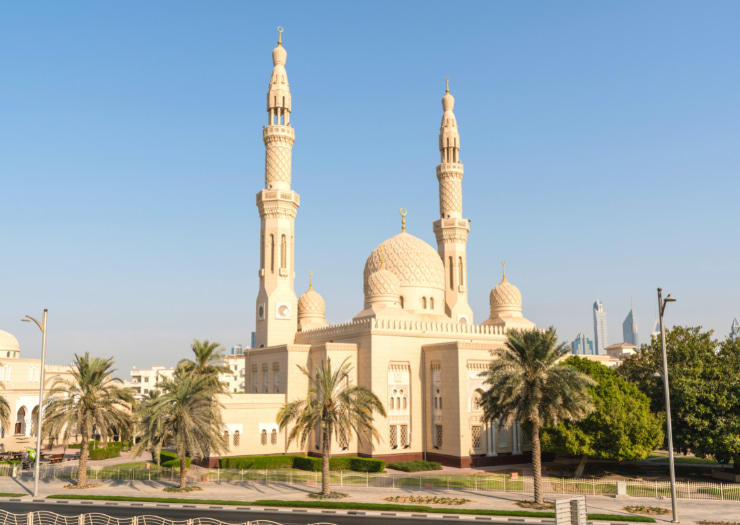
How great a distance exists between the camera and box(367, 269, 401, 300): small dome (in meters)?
48.2

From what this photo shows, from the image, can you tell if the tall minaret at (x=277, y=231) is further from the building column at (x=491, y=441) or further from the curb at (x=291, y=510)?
the curb at (x=291, y=510)

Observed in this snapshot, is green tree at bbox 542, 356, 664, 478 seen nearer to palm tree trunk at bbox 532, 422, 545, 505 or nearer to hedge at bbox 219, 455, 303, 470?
palm tree trunk at bbox 532, 422, 545, 505

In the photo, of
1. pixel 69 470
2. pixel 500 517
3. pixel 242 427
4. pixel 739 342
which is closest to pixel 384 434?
pixel 242 427

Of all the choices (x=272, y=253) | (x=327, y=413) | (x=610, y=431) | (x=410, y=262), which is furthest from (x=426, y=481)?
(x=272, y=253)

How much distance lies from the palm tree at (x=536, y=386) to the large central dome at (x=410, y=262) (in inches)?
871

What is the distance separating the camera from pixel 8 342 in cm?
7200

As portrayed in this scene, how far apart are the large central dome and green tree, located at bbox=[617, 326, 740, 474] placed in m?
18.4

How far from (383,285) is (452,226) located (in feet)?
38.8

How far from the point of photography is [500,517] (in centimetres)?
2603

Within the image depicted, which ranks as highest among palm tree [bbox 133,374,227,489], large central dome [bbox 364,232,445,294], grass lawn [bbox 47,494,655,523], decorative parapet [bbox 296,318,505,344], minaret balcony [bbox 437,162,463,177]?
minaret balcony [bbox 437,162,463,177]

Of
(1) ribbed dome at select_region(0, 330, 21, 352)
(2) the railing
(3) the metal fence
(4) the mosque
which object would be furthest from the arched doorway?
(2) the railing

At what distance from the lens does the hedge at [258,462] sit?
38719 millimetres

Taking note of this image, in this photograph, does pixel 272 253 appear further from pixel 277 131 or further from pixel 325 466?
pixel 325 466

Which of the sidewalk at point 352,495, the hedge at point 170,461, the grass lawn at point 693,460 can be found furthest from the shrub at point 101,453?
the grass lawn at point 693,460
